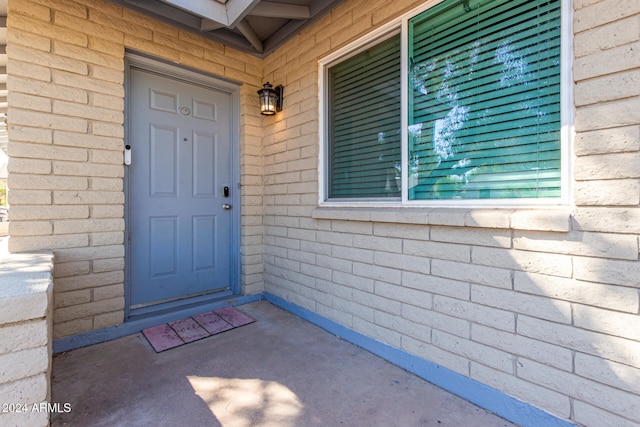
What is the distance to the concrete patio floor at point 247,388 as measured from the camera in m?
1.56

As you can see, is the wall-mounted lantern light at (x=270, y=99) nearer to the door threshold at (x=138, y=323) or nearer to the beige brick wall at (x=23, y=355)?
the door threshold at (x=138, y=323)

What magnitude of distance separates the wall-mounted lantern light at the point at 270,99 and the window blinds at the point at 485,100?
1.41 m

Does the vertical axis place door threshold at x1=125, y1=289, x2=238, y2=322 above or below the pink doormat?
above

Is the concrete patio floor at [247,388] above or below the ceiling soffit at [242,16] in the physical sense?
below

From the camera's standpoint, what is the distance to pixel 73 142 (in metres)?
2.22

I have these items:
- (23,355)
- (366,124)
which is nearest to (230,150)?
(366,124)

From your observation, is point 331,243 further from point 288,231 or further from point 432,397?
point 432,397

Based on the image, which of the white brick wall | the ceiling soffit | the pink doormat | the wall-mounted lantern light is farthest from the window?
the pink doormat

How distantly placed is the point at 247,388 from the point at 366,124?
197 centimetres

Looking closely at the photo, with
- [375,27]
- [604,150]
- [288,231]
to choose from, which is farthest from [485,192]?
[288,231]

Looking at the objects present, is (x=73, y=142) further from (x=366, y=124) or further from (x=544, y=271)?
(x=544, y=271)

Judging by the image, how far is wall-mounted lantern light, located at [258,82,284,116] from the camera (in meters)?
2.97

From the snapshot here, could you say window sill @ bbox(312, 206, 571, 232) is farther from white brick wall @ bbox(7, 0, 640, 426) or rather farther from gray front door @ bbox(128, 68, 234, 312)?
gray front door @ bbox(128, 68, 234, 312)

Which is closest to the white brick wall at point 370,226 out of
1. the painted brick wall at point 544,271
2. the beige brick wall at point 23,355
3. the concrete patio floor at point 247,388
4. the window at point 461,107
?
the painted brick wall at point 544,271
